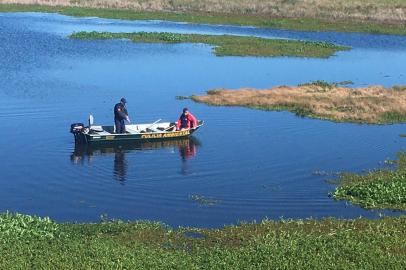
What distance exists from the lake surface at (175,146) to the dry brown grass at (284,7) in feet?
122

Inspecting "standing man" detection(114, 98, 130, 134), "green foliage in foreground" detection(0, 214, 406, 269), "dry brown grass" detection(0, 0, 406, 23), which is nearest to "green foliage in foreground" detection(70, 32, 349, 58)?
"dry brown grass" detection(0, 0, 406, 23)

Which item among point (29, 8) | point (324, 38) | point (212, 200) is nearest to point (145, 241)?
point (212, 200)

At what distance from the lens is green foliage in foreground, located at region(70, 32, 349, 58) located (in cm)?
7644

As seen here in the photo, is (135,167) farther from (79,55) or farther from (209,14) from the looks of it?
(209,14)

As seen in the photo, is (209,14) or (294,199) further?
(209,14)

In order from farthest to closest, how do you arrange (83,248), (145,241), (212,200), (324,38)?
(324,38)
(212,200)
(145,241)
(83,248)

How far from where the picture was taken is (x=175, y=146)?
39.4 m

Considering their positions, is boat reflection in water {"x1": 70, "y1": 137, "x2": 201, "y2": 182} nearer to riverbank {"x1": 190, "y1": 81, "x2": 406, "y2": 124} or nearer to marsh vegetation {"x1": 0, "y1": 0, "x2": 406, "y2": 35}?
riverbank {"x1": 190, "y1": 81, "x2": 406, "y2": 124}

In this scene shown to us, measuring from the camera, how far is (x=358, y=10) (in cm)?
11119

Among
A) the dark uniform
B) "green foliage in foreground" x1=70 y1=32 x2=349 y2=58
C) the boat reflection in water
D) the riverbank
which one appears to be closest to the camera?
the boat reflection in water

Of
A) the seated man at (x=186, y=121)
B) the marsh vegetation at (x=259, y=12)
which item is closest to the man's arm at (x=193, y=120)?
the seated man at (x=186, y=121)

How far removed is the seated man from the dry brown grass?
72.2 meters

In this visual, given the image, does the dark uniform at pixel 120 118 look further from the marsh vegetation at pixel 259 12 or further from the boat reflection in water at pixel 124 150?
the marsh vegetation at pixel 259 12

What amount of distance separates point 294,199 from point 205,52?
47.3 metres
